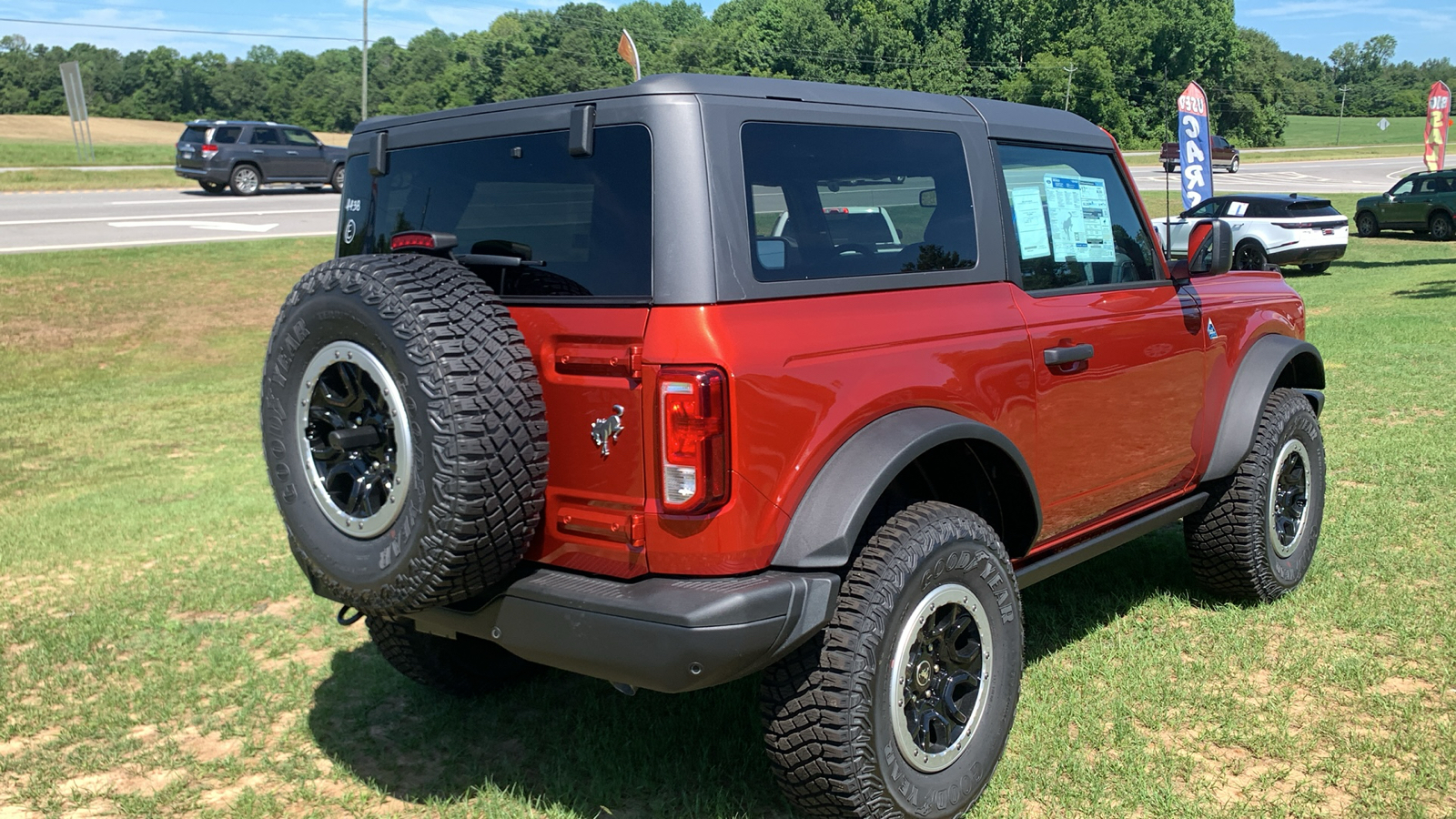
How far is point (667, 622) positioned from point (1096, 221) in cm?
243

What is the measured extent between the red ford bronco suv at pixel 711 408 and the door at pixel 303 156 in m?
24.7

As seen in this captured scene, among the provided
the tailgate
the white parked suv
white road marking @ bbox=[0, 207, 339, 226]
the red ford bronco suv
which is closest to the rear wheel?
white road marking @ bbox=[0, 207, 339, 226]

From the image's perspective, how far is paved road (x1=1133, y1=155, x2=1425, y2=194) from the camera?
37531 millimetres

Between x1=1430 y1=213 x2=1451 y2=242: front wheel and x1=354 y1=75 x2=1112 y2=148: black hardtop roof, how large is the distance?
26022mm

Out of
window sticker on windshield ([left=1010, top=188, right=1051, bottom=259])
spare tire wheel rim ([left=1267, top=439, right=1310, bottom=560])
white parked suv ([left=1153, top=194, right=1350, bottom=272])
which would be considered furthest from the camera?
white parked suv ([left=1153, top=194, right=1350, bottom=272])

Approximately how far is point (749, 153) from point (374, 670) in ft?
8.96

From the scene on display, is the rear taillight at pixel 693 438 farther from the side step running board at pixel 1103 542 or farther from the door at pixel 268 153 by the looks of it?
the door at pixel 268 153

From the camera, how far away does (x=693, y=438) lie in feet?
8.61

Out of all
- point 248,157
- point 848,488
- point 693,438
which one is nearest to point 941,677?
point 848,488

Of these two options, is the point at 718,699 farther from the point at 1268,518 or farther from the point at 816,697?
the point at 1268,518

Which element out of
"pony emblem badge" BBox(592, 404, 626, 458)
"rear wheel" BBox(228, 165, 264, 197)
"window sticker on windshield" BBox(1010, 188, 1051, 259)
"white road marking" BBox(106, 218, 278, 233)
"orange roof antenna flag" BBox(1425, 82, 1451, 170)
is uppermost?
"orange roof antenna flag" BBox(1425, 82, 1451, 170)

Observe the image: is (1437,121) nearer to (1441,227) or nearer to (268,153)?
(1441,227)

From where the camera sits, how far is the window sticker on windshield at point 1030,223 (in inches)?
145

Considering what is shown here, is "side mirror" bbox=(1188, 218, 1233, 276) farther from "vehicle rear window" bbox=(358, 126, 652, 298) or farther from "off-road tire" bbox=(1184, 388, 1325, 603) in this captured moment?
"vehicle rear window" bbox=(358, 126, 652, 298)
